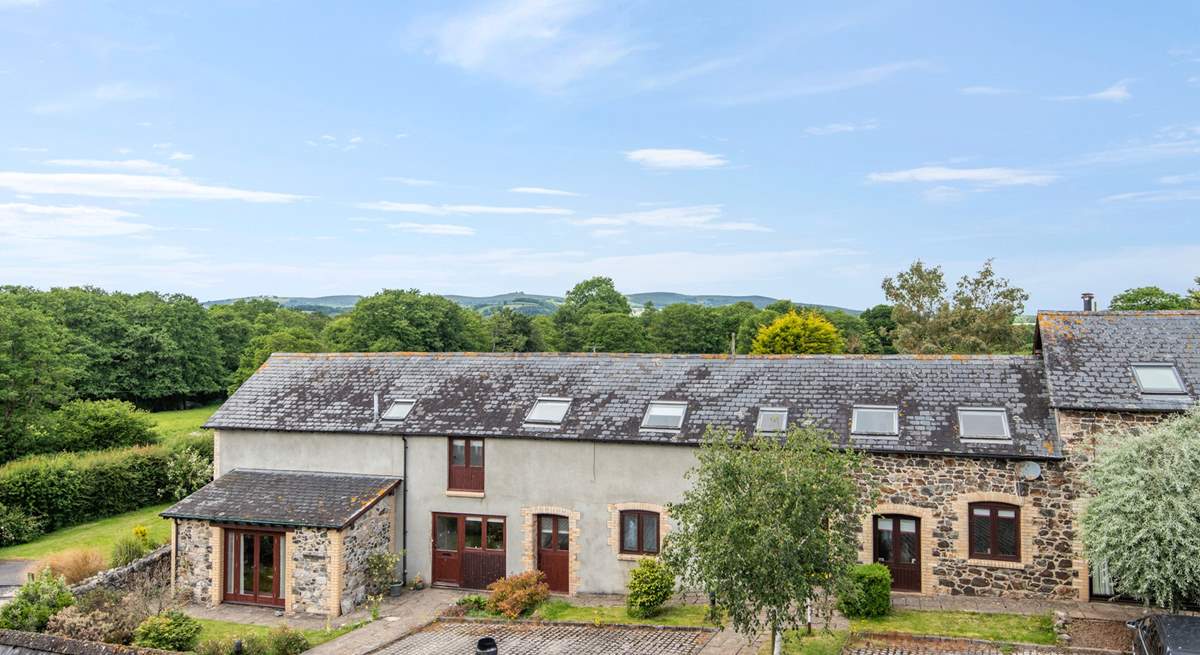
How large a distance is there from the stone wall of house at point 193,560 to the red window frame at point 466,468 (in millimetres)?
6334

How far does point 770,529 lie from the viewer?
1241 centimetres

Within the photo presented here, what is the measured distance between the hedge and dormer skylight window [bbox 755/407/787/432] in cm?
2551

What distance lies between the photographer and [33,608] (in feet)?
56.5

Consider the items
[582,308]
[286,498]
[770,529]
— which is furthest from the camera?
[582,308]

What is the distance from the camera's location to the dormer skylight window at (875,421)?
62.8 ft

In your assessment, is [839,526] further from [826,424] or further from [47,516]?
[47,516]

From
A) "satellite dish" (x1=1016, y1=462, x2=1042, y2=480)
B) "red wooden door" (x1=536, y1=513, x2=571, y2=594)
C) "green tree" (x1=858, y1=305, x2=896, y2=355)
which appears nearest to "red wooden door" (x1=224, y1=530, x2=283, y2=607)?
"red wooden door" (x1=536, y1=513, x2=571, y2=594)

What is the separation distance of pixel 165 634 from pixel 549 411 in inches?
395

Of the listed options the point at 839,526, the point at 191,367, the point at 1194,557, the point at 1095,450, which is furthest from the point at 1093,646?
the point at 191,367

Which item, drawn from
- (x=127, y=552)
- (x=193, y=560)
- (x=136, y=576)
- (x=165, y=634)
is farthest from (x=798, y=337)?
(x=165, y=634)

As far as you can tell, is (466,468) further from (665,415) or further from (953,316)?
(953,316)

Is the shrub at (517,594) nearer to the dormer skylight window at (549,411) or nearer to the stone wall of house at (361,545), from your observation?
the stone wall of house at (361,545)

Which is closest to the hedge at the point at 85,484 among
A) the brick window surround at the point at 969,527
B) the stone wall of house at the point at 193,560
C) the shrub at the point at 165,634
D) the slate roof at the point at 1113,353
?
the stone wall of house at the point at 193,560

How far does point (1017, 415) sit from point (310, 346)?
5974 cm
